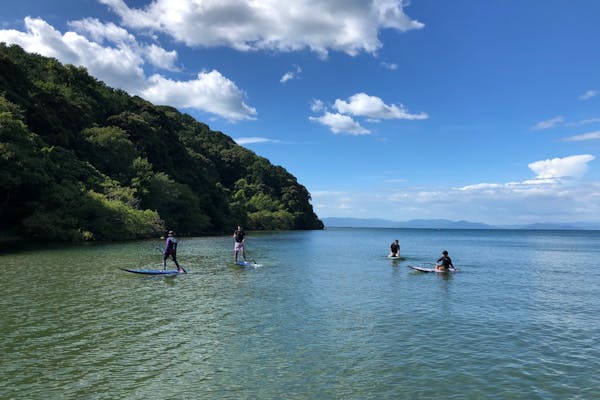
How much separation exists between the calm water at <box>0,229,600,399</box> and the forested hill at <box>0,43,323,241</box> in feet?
94.3

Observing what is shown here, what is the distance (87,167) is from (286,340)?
6600 centimetres

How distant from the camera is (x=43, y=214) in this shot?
49969mm

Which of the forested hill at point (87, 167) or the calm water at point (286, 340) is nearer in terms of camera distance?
the calm water at point (286, 340)

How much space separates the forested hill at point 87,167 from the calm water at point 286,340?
2874cm

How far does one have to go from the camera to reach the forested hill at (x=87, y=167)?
5008 cm

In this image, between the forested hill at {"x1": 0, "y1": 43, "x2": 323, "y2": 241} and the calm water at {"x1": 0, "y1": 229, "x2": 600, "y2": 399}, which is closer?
the calm water at {"x1": 0, "y1": 229, "x2": 600, "y2": 399}

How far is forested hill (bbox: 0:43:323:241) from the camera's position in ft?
164

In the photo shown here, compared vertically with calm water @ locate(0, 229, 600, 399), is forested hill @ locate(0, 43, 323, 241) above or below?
above

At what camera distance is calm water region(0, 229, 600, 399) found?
380 inches

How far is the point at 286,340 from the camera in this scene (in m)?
13.4

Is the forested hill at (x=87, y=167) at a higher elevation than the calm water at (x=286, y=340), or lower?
higher

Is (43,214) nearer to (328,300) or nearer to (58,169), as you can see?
(58,169)

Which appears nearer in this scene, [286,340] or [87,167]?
[286,340]

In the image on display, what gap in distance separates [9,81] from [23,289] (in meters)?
57.1
